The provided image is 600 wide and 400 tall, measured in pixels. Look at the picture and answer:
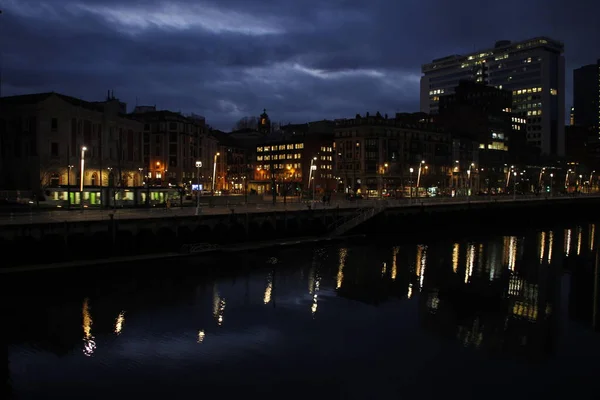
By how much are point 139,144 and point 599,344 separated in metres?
105

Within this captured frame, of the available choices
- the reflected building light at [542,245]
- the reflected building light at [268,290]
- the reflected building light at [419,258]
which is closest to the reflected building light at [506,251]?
the reflected building light at [542,245]

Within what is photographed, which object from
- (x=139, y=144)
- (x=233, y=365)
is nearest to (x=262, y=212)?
(x=233, y=365)

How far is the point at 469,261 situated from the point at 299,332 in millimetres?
32772

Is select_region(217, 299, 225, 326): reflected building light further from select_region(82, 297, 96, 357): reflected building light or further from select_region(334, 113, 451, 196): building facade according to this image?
select_region(334, 113, 451, 196): building facade

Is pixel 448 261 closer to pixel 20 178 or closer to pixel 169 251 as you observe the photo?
pixel 169 251

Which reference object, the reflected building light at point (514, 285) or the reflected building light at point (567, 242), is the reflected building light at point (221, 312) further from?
the reflected building light at point (567, 242)

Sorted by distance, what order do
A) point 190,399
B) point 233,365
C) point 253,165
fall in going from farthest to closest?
point 253,165
point 233,365
point 190,399

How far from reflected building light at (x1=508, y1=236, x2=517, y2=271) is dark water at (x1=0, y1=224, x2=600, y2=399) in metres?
4.00

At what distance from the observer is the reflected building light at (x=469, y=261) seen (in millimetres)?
50594

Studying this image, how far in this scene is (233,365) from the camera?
25.6 metres

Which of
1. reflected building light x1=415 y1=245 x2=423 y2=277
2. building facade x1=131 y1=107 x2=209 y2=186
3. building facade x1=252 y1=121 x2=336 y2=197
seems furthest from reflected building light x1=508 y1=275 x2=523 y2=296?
building facade x1=252 y1=121 x2=336 y2=197

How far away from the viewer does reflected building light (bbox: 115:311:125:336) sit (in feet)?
99.5

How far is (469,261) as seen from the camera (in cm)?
5831

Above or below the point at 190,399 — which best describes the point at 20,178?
above
